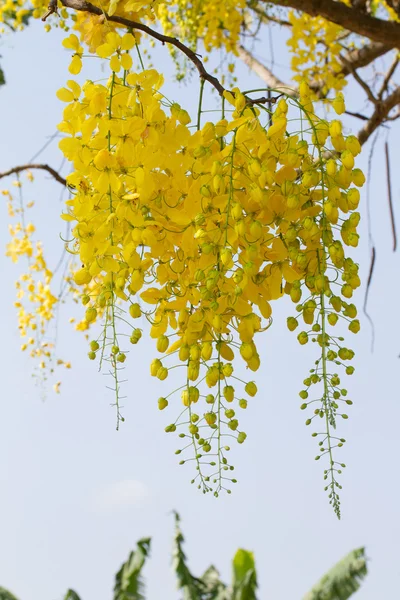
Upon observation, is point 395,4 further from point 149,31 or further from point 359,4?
point 149,31

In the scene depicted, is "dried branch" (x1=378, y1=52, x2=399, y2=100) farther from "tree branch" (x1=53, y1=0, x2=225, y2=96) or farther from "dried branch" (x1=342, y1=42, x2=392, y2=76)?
"tree branch" (x1=53, y1=0, x2=225, y2=96)

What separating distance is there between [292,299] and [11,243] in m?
2.15

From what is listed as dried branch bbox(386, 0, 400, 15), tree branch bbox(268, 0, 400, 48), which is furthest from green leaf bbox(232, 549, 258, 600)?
dried branch bbox(386, 0, 400, 15)

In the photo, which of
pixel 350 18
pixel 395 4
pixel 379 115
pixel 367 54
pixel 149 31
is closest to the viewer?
pixel 149 31

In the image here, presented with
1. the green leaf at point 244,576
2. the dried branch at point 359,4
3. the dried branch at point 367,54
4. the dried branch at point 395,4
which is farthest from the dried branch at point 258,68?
the green leaf at point 244,576

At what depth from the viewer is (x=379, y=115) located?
200 centimetres

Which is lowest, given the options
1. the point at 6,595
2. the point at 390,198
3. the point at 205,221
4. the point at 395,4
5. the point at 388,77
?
the point at 6,595

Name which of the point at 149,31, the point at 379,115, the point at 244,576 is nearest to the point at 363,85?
the point at 379,115

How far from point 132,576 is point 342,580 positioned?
159 mm

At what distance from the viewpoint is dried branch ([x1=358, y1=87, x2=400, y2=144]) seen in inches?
78.3

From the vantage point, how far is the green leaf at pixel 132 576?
1.95 feet

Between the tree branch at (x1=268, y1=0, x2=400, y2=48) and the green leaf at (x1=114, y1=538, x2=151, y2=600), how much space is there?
133cm

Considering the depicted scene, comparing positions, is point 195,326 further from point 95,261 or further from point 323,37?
point 323,37

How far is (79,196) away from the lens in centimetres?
81
